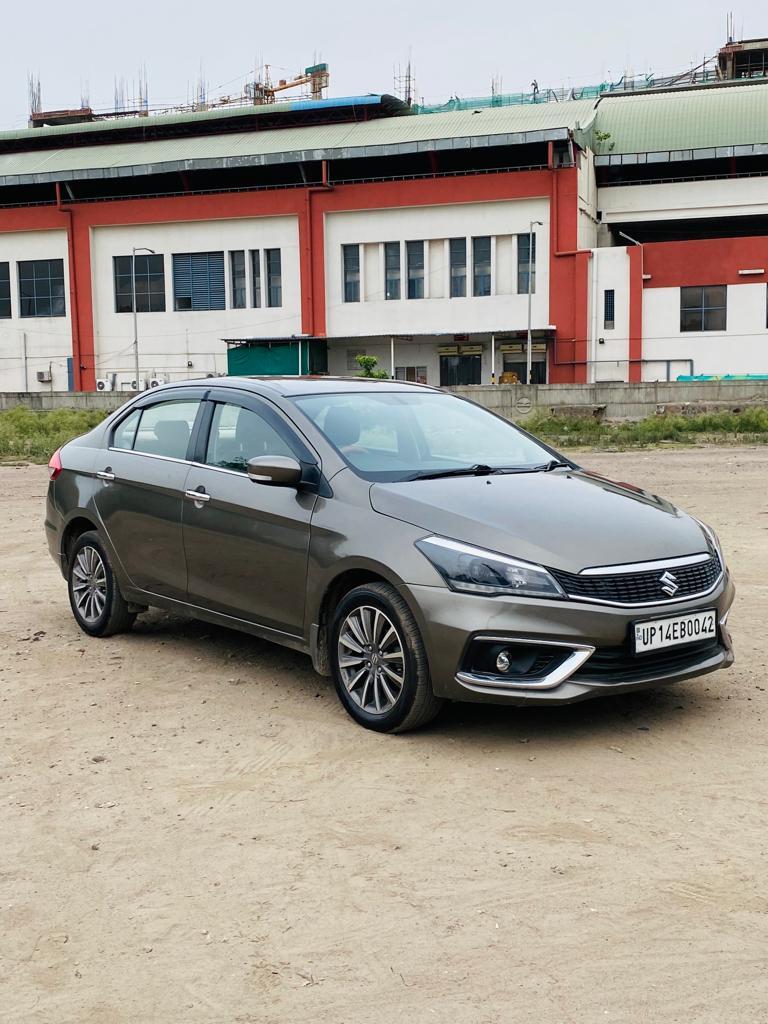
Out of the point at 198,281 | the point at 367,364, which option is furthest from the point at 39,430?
the point at 198,281

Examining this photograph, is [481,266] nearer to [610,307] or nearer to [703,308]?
[610,307]

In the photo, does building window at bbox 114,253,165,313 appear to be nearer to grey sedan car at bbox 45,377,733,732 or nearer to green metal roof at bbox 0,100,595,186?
green metal roof at bbox 0,100,595,186

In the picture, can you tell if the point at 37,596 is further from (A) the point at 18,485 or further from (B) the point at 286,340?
(B) the point at 286,340

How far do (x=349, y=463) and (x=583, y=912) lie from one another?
2.85m

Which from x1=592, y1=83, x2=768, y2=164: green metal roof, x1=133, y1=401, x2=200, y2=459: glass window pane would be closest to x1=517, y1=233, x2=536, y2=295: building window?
x1=592, y1=83, x2=768, y2=164: green metal roof

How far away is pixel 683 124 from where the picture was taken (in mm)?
59594

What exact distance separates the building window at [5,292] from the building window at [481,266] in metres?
25.3

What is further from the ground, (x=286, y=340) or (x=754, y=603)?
(x=286, y=340)

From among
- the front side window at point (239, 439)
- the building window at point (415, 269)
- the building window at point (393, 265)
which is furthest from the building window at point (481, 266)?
the front side window at point (239, 439)

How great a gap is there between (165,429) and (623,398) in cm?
2654

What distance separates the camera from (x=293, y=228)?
184 ft

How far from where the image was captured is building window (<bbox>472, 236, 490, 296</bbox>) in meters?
53.6

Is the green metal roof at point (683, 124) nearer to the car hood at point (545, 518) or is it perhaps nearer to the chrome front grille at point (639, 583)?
the car hood at point (545, 518)

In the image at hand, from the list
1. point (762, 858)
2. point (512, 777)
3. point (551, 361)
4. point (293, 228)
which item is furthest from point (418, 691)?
point (293, 228)
